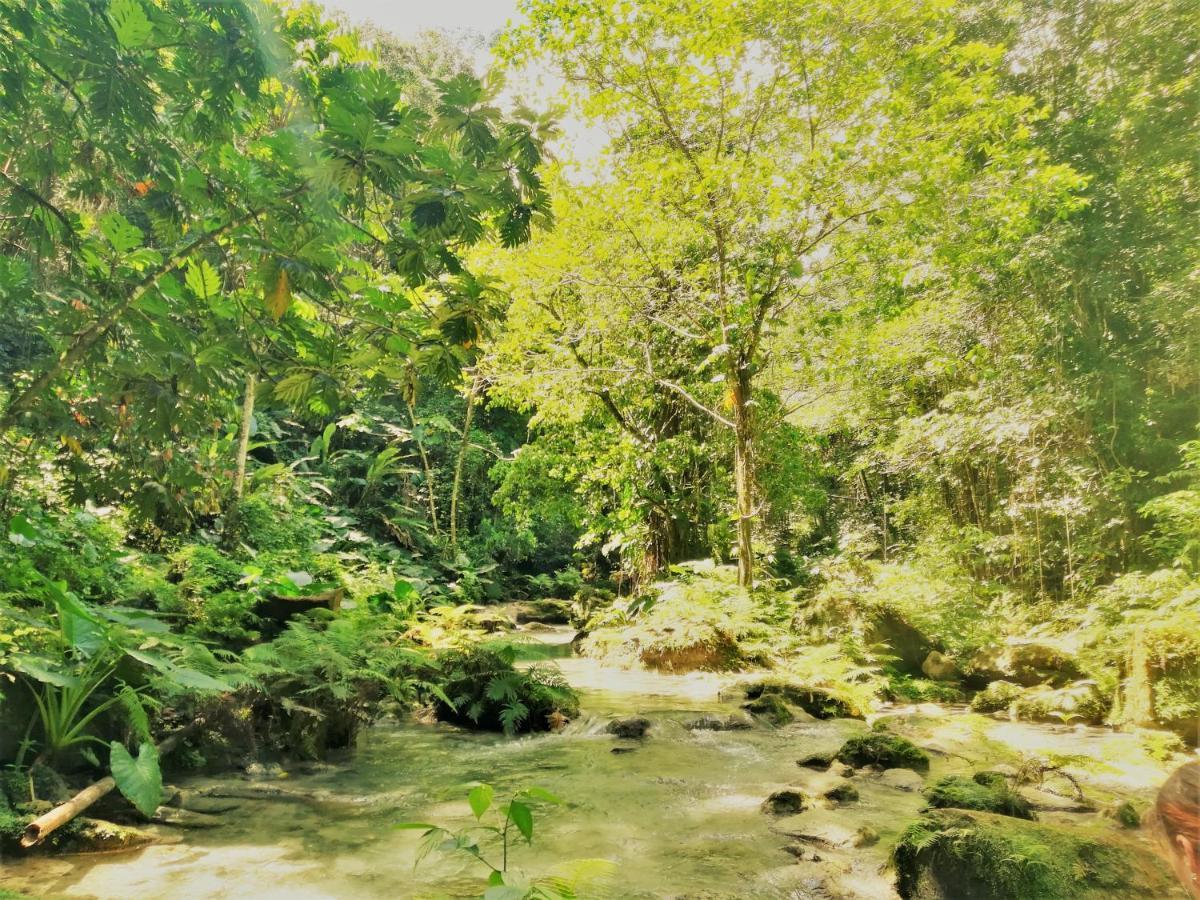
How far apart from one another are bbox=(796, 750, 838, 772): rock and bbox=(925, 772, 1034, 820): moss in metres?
1.29

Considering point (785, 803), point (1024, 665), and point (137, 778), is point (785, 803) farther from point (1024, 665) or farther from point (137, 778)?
point (1024, 665)

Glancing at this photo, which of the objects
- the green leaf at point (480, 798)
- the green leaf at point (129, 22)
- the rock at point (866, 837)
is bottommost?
the rock at point (866, 837)

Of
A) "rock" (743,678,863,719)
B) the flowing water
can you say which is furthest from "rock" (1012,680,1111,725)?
the flowing water

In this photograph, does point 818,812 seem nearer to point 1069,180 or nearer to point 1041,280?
point 1069,180

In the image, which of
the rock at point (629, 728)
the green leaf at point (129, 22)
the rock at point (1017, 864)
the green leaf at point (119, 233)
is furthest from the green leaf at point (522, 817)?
the rock at point (629, 728)

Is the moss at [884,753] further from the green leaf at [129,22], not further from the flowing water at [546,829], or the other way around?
the green leaf at [129,22]

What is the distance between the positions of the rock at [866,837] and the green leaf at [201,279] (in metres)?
3.97

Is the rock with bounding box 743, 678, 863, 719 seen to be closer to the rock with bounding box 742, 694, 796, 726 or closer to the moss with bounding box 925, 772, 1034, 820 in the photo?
the rock with bounding box 742, 694, 796, 726

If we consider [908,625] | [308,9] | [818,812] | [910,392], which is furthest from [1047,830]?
[910,392]

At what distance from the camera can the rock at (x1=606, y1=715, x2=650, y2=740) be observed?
5910 millimetres

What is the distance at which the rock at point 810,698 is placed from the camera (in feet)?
23.3

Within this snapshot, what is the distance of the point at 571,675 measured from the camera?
30.0 ft

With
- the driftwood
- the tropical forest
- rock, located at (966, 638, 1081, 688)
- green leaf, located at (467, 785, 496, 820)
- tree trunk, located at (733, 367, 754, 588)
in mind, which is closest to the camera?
green leaf, located at (467, 785, 496, 820)

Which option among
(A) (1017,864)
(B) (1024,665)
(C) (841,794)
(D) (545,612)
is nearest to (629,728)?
(C) (841,794)
